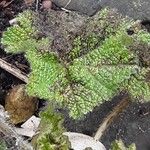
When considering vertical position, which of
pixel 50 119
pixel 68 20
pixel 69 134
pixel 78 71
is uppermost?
pixel 68 20

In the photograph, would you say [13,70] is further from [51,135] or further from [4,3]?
[51,135]

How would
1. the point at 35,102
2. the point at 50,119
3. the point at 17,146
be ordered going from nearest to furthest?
the point at 50,119, the point at 17,146, the point at 35,102

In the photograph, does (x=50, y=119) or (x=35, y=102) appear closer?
(x=50, y=119)

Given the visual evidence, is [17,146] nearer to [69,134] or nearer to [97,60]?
[69,134]

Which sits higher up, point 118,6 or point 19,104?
point 118,6

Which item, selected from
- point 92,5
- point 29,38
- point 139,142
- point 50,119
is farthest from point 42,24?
point 139,142

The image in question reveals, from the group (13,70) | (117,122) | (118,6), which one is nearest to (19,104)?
(13,70)
